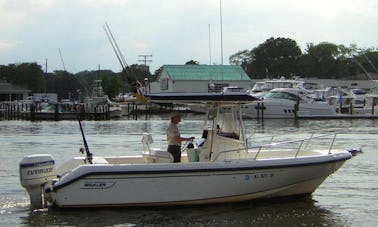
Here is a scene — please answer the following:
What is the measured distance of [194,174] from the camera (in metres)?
13.6

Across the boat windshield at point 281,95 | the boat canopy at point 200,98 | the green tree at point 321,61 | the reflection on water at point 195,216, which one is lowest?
the reflection on water at point 195,216

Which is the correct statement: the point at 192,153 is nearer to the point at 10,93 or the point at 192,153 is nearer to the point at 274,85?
the point at 274,85

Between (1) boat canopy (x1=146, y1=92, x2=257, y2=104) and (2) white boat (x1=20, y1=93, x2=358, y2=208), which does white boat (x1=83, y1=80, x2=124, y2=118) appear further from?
(1) boat canopy (x1=146, y1=92, x2=257, y2=104)

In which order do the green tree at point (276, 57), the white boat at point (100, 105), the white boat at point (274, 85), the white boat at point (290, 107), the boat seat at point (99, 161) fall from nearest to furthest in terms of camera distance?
the boat seat at point (99, 161) → the white boat at point (290, 107) → the white boat at point (274, 85) → the white boat at point (100, 105) → the green tree at point (276, 57)

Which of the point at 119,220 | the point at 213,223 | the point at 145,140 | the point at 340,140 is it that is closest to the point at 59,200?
the point at 119,220

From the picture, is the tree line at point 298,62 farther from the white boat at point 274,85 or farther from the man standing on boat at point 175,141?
the man standing on boat at point 175,141

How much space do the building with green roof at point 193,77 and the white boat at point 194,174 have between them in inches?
2590

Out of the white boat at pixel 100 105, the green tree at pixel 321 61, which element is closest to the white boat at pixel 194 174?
the white boat at pixel 100 105

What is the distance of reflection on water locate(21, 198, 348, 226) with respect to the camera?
524 inches

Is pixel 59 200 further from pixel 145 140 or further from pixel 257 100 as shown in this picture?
pixel 257 100

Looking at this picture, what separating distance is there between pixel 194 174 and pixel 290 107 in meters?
48.9

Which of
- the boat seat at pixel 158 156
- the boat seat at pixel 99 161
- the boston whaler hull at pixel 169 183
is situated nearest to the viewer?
the boston whaler hull at pixel 169 183

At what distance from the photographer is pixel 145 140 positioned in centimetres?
1480

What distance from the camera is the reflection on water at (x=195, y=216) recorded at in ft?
43.7
